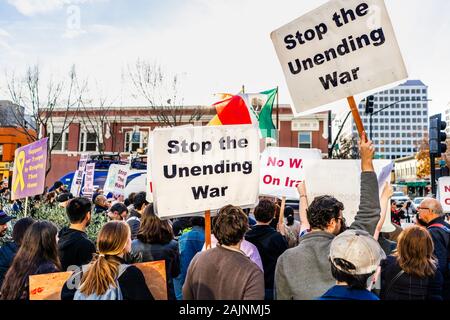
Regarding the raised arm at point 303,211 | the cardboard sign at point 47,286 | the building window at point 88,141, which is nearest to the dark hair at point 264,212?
the raised arm at point 303,211

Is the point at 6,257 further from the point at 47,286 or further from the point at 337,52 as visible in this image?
the point at 337,52

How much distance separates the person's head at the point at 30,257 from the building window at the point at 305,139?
28259 mm

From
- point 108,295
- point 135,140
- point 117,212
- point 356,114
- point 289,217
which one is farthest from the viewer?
point 135,140

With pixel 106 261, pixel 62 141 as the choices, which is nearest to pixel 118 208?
pixel 106 261

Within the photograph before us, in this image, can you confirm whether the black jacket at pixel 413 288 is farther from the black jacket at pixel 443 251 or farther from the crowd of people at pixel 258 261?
the black jacket at pixel 443 251

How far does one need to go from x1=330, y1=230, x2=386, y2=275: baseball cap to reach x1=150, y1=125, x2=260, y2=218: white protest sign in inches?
60.7

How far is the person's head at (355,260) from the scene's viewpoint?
219cm

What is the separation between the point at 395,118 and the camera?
170m

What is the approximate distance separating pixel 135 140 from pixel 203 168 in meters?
30.0

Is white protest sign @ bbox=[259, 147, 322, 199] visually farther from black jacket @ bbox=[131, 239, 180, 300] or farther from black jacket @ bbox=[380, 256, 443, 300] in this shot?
black jacket @ bbox=[380, 256, 443, 300]

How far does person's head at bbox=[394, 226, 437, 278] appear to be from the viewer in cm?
319

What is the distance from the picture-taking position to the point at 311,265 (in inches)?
111
